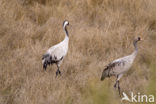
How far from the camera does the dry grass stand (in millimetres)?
4082

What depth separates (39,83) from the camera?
13.6 feet

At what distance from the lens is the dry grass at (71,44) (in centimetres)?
408

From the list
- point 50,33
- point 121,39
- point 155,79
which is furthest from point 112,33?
point 155,79

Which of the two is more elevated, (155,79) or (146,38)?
(155,79)

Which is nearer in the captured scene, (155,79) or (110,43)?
(155,79)

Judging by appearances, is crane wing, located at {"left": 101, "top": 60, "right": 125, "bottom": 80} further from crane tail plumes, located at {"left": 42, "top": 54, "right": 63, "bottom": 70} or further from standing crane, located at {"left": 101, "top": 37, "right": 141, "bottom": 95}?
crane tail plumes, located at {"left": 42, "top": 54, "right": 63, "bottom": 70}

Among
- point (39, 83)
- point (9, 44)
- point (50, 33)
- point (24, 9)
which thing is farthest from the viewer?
point (24, 9)

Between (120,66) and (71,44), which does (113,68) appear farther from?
(71,44)

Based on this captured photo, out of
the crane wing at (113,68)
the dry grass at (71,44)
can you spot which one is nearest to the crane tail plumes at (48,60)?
the dry grass at (71,44)

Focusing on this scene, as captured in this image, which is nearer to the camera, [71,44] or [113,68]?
[113,68]

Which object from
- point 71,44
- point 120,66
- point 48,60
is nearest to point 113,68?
point 120,66

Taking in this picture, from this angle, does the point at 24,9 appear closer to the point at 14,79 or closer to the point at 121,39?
the point at 121,39

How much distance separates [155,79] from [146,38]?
4.42m

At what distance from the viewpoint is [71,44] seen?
5562 millimetres
